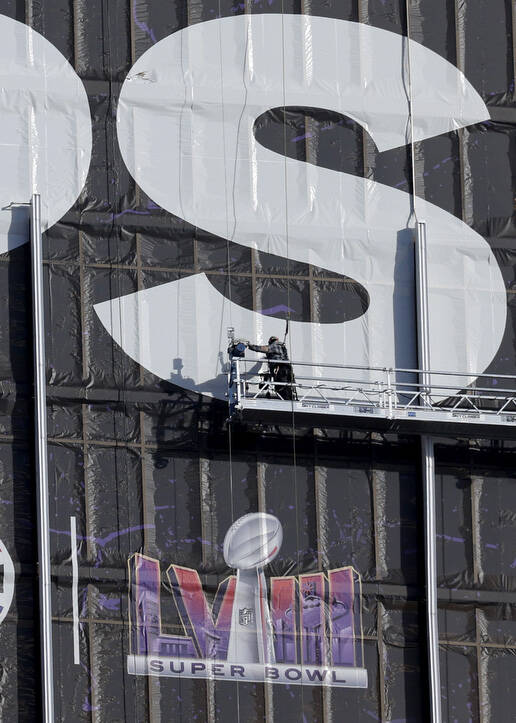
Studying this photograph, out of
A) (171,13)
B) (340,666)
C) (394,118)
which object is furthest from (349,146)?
(340,666)

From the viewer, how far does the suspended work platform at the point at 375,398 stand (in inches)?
1441

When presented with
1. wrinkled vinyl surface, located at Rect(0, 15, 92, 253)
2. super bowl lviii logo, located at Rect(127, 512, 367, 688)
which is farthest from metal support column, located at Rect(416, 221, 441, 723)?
wrinkled vinyl surface, located at Rect(0, 15, 92, 253)

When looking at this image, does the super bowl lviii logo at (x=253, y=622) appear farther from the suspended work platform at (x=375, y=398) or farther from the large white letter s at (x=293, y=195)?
the large white letter s at (x=293, y=195)

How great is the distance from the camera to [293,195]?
38344 mm

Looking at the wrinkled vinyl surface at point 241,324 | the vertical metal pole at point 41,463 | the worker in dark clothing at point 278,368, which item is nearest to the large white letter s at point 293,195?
the wrinkled vinyl surface at point 241,324

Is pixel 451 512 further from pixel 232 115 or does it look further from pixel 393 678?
pixel 232 115

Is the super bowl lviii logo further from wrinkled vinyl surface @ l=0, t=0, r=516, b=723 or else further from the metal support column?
the metal support column

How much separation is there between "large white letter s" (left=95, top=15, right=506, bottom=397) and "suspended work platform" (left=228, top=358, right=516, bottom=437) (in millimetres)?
322

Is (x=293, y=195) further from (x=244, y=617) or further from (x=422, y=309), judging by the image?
(x=244, y=617)

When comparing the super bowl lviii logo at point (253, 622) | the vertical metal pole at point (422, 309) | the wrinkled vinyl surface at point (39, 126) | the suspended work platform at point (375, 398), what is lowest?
the super bowl lviii logo at point (253, 622)

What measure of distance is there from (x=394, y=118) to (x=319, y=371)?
16.0 feet

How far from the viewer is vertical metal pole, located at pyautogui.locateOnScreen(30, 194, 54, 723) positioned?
35894mm

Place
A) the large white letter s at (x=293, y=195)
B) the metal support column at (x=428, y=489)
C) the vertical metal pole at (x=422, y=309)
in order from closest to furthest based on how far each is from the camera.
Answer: the metal support column at (x=428, y=489) < the large white letter s at (x=293, y=195) < the vertical metal pole at (x=422, y=309)

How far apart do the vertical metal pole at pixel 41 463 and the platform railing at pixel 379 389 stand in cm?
324
